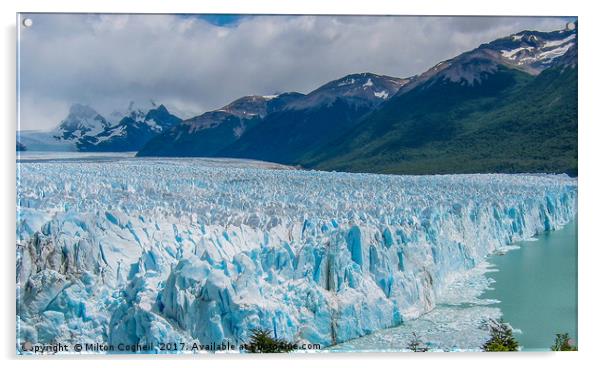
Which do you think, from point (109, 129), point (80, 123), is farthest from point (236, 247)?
point (80, 123)

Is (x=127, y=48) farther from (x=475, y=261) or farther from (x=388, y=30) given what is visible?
(x=475, y=261)

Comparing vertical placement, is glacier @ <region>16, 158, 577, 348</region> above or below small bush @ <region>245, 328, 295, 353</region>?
above

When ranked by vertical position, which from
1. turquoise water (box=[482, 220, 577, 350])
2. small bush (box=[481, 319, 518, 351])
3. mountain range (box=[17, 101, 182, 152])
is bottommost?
small bush (box=[481, 319, 518, 351])

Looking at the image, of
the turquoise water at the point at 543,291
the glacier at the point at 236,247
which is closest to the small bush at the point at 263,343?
the glacier at the point at 236,247

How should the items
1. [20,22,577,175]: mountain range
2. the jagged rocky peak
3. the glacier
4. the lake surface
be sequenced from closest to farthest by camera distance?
1. the glacier
2. the lake surface
3. the jagged rocky peak
4. [20,22,577,175]: mountain range

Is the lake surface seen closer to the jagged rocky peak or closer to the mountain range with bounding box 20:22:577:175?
the mountain range with bounding box 20:22:577:175

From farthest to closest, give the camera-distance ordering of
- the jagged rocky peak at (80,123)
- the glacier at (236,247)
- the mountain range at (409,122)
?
the mountain range at (409,122), the jagged rocky peak at (80,123), the glacier at (236,247)

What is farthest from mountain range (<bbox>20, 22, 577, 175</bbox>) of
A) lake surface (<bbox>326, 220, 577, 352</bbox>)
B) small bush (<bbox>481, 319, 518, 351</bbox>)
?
small bush (<bbox>481, 319, 518, 351</bbox>)
